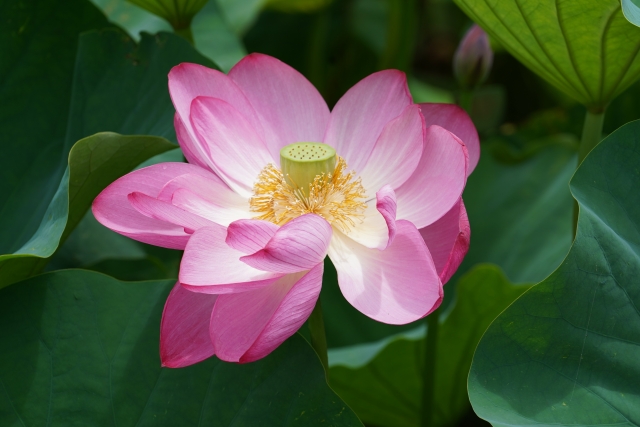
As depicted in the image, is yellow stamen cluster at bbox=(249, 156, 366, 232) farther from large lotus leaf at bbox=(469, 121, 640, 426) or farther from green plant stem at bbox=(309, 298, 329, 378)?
large lotus leaf at bbox=(469, 121, 640, 426)

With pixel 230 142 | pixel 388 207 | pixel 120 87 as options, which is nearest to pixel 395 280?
pixel 388 207

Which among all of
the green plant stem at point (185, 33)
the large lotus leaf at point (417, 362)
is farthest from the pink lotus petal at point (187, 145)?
the large lotus leaf at point (417, 362)

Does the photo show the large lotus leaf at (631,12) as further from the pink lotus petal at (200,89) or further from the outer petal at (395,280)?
the pink lotus petal at (200,89)

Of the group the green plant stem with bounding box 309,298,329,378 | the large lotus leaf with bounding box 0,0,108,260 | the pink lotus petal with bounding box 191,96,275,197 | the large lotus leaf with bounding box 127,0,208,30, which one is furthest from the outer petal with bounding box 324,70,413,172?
the large lotus leaf with bounding box 0,0,108,260

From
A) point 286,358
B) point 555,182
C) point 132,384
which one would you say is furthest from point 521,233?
point 132,384

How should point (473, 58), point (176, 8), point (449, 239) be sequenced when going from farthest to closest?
point (473, 58) → point (176, 8) → point (449, 239)

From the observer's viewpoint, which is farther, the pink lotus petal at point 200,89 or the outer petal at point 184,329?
the pink lotus petal at point 200,89

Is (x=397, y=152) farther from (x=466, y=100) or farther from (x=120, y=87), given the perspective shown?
(x=120, y=87)
